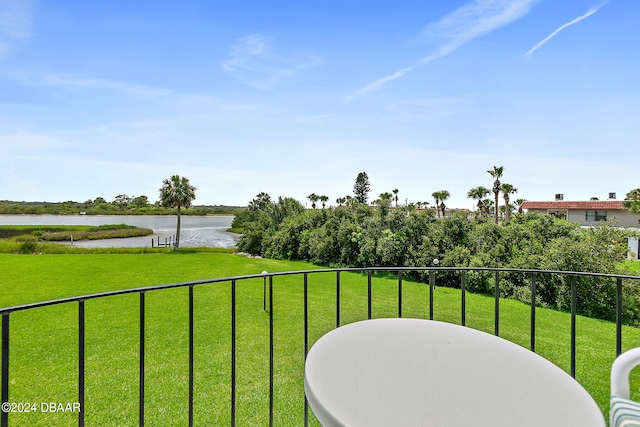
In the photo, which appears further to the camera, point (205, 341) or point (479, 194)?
point (479, 194)

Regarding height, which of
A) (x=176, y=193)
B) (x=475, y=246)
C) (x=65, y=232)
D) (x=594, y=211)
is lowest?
(x=65, y=232)

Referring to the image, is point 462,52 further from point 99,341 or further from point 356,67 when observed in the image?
point 99,341

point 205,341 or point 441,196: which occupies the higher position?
point 441,196

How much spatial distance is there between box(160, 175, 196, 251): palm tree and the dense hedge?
10507 millimetres


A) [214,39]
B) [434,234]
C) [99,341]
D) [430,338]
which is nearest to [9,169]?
[99,341]

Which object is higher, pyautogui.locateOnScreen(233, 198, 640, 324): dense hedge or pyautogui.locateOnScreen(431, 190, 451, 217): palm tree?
pyautogui.locateOnScreen(431, 190, 451, 217): palm tree

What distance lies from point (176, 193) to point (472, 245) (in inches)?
815

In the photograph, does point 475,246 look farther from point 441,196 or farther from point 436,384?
point 441,196

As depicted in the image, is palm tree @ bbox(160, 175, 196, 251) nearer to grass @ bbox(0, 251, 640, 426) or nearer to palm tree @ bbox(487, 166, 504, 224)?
grass @ bbox(0, 251, 640, 426)

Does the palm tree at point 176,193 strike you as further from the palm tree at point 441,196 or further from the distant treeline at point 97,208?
the palm tree at point 441,196

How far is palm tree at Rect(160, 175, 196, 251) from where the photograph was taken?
2256 centimetres

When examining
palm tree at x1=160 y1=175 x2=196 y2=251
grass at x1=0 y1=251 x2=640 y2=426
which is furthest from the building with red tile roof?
palm tree at x1=160 y1=175 x2=196 y2=251

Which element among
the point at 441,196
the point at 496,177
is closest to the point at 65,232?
the point at 441,196

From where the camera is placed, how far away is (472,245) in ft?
34.1
